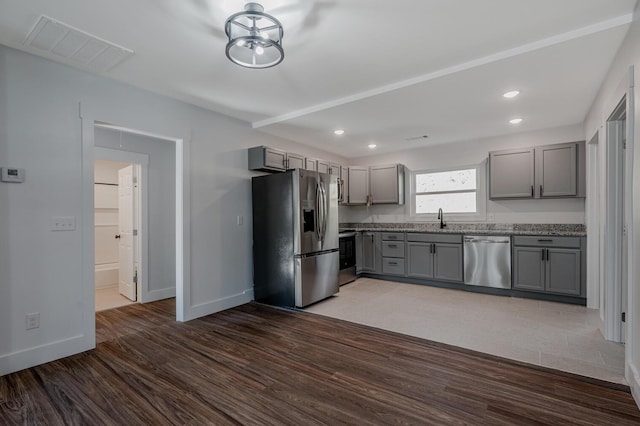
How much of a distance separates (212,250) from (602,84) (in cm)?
449

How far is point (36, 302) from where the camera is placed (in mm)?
2496

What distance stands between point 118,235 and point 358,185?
419 cm

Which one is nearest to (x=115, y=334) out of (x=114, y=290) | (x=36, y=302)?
(x=36, y=302)

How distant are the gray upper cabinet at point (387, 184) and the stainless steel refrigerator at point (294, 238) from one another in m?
1.81

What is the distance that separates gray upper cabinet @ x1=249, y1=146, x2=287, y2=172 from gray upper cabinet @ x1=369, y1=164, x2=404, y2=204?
226cm

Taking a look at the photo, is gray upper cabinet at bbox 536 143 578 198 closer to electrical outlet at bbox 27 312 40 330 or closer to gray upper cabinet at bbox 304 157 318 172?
gray upper cabinet at bbox 304 157 318 172

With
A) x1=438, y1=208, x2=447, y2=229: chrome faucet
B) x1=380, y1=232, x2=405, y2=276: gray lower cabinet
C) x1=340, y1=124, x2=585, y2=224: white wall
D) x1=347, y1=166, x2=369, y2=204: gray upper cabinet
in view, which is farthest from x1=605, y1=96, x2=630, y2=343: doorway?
x1=347, y1=166, x2=369, y2=204: gray upper cabinet

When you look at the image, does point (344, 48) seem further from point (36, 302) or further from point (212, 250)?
point (36, 302)

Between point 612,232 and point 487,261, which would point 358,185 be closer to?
point 487,261

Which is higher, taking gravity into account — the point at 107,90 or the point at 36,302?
the point at 107,90

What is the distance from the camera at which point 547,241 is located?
4.12 m

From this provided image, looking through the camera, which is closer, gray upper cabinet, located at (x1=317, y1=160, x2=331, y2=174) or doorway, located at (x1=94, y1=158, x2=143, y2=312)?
doorway, located at (x1=94, y1=158, x2=143, y2=312)

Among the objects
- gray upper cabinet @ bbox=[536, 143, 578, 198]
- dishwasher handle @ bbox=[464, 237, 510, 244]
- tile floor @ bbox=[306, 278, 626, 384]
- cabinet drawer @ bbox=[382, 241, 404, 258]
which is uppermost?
gray upper cabinet @ bbox=[536, 143, 578, 198]

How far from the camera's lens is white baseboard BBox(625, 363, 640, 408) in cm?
187
